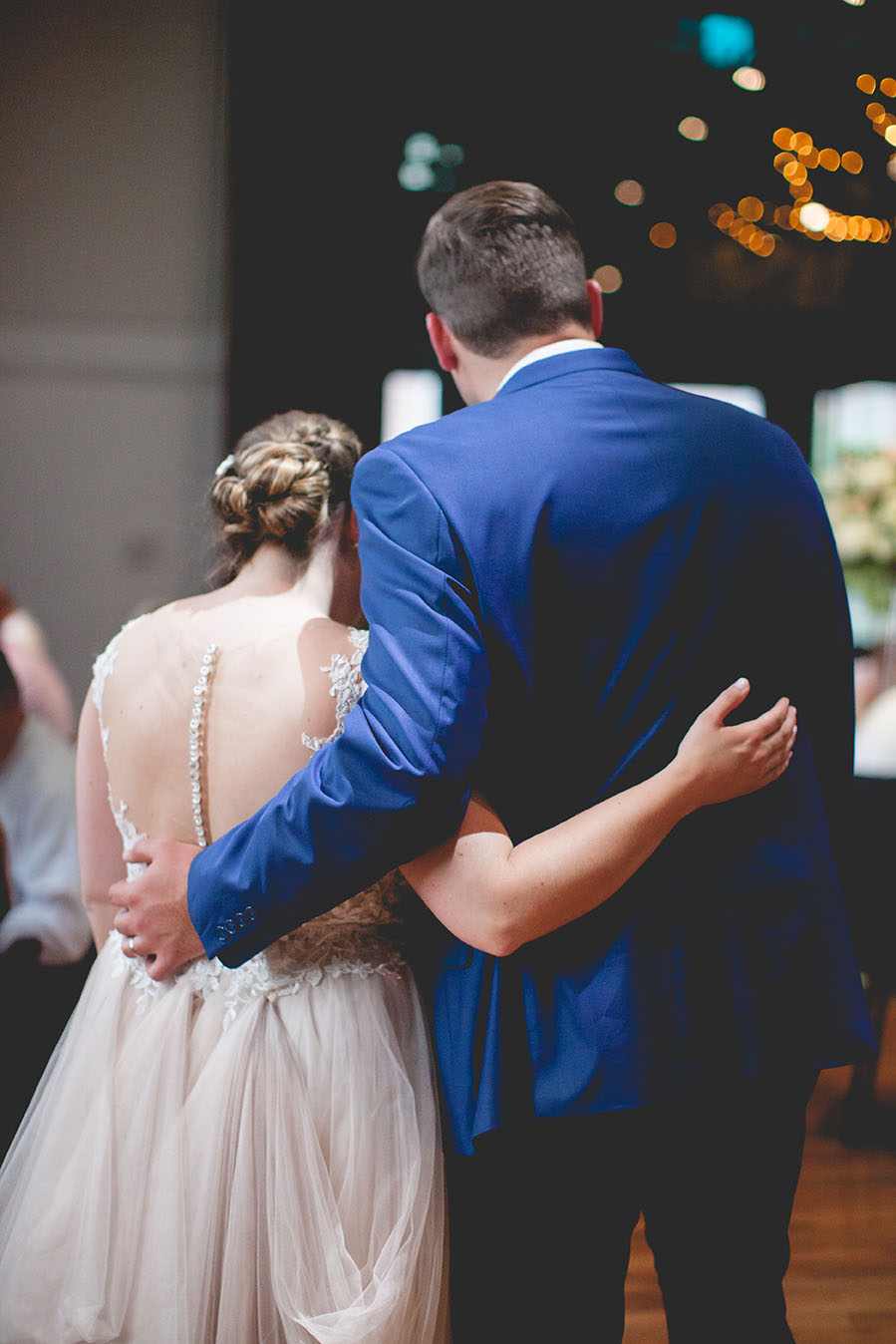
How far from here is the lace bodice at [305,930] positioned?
4.79ft

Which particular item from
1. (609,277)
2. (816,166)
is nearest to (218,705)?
(816,166)

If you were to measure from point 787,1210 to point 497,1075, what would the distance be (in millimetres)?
402

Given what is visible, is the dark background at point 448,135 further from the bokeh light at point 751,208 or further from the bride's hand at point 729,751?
the bride's hand at point 729,751

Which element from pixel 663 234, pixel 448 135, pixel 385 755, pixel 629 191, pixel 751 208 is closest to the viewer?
pixel 385 755

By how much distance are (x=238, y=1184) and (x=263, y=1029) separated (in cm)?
18

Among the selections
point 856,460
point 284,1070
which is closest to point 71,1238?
point 284,1070

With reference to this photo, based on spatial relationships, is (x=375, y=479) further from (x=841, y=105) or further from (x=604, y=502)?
(x=841, y=105)

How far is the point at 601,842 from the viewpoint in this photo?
119 centimetres

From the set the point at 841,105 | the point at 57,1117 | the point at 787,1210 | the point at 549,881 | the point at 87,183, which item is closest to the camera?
the point at 549,881

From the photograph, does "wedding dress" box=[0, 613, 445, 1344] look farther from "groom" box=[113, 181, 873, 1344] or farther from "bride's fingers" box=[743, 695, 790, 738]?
"bride's fingers" box=[743, 695, 790, 738]

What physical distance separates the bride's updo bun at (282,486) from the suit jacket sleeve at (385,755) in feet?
0.94

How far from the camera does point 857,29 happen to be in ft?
14.9

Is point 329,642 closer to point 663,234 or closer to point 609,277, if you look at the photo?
point 609,277

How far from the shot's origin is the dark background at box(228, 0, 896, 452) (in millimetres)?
4422
